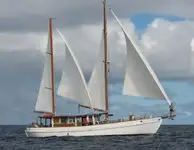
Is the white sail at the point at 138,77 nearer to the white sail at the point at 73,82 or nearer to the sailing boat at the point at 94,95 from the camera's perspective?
the sailing boat at the point at 94,95

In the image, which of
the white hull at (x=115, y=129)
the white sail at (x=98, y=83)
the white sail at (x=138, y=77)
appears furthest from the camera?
the white sail at (x=98, y=83)

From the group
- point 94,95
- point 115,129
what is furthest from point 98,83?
point 115,129

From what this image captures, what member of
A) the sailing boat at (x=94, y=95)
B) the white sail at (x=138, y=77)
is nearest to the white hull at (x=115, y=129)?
the sailing boat at (x=94, y=95)

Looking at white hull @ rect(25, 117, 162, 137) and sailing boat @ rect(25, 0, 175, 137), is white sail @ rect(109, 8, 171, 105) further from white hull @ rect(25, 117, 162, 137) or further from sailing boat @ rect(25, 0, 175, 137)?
white hull @ rect(25, 117, 162, 137)

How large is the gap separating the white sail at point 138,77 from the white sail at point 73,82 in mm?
6726

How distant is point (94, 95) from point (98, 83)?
5.96 ft

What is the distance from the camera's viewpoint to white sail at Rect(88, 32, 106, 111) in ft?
274

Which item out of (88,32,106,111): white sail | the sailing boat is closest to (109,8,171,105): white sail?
the sailing boat

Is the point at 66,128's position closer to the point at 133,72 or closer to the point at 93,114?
the point at 93,114

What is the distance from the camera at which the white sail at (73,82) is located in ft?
269

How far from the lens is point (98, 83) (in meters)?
83.6

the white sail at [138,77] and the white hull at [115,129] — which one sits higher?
the white sail at [138,77]

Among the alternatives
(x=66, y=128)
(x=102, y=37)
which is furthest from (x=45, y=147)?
(x=102, y=37)

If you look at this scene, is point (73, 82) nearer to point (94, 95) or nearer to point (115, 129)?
point (94, 95)
